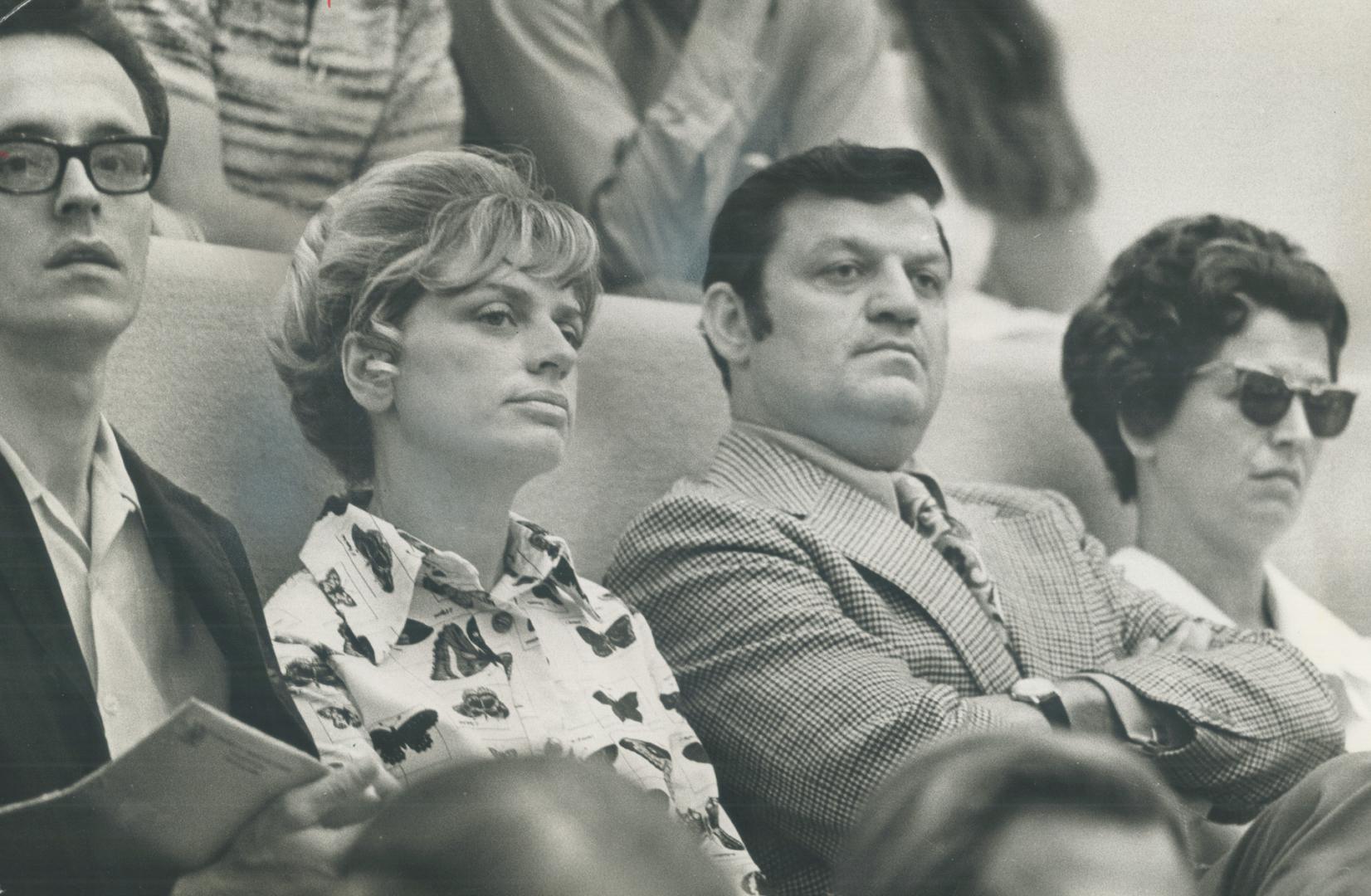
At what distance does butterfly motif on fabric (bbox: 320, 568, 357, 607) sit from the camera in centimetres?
197

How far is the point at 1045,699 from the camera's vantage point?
2.25m

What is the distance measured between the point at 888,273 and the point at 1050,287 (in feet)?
1.03

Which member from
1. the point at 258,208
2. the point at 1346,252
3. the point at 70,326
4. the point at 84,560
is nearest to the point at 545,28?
the point at 258,208

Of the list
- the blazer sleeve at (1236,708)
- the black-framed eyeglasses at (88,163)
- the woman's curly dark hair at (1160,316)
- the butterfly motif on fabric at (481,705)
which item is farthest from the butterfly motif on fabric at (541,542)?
the woman's curly dark hair at (1160,316)

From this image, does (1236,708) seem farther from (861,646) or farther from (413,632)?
(413,632)

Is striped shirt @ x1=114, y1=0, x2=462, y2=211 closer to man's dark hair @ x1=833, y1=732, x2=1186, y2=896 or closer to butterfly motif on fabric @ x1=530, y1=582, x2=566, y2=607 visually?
butterfly motif on fabric @ x1=530, y1=582, x2=566, y2=607

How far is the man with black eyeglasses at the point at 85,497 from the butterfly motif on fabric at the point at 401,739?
84 millimetres

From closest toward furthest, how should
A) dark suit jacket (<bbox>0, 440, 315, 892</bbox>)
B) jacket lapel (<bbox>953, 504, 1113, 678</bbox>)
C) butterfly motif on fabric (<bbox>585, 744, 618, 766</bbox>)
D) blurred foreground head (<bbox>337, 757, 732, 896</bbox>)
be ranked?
1. blurred foreground head (<bbox>337, 757, 732, 896</bbox>)
2. dark suit jacket (<bbox>0, 440, 315, 892</bbox>)
3. butterfly motif on fabric (<bbox>585, 744, 618, 766</bbox>)
4. jacket lapel (<bbox>953, 504, 1113, 678</bbox>)

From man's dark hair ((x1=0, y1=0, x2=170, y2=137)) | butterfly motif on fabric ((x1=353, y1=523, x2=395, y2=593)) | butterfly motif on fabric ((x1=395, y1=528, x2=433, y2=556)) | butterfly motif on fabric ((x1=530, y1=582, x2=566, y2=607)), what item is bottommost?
butterfly motif on fabric ((x1=530, y1=582, x2=566, y2=607))

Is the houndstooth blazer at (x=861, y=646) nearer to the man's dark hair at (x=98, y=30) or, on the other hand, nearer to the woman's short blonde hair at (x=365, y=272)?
the woman's short blonde hair at (x=365, y=272)

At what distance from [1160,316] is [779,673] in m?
0.86

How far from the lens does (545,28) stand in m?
2.32

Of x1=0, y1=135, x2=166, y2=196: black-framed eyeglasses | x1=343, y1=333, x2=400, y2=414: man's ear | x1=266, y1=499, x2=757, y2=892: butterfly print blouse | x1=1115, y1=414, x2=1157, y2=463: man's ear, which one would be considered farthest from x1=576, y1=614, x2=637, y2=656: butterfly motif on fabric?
x1=1115, y1=414, x2=1157, y2=463: man's ear

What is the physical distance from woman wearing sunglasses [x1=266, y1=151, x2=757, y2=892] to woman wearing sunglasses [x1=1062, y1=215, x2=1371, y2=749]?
0.84 metres
